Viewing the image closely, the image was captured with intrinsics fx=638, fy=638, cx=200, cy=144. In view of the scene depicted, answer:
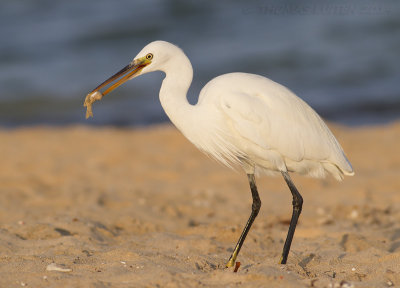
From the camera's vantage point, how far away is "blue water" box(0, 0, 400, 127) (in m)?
12.5

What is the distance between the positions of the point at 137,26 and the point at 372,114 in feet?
25.2

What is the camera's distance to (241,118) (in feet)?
13.5

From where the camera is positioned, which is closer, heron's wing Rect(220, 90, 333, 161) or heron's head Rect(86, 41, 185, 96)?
heron's wing Rect(220, 90, 333, 161)

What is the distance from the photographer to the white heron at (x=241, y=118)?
13.6 feet

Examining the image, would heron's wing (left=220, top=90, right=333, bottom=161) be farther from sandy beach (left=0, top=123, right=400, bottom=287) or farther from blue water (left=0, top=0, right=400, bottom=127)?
blue water (left=0, top=0, right=400, bottom=127)

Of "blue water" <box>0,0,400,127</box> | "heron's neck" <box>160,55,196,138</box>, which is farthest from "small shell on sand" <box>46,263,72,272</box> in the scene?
"blue water" <box>0,0,400,127</box>

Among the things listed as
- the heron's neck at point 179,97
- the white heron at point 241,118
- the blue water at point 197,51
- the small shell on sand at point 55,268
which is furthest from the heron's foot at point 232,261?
the blue water at point 197,51

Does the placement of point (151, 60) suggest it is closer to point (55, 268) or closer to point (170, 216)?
point (55, 268)

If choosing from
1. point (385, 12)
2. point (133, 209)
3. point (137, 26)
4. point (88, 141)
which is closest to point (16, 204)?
point (133, 209)

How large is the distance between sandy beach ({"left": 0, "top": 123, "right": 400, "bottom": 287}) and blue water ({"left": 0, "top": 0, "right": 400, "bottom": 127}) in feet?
8.63

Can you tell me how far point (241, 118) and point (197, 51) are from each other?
11422 millimetres

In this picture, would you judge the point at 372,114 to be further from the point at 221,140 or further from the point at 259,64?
the point at 221,140

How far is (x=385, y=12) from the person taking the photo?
16.2 metres

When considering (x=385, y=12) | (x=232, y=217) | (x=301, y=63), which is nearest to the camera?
(x=232, y=217)
